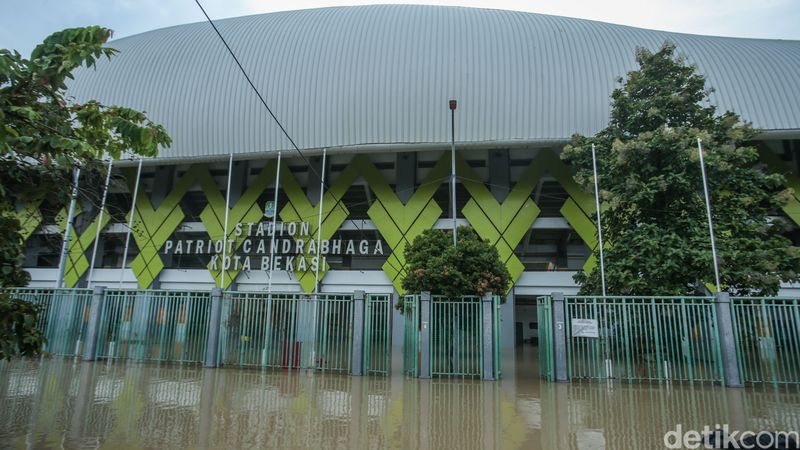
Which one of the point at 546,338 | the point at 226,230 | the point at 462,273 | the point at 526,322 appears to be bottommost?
the point at 546,338

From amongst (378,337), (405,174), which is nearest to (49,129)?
Answer: (378,337)

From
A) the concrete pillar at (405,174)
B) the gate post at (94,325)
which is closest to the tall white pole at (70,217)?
the gate post at (94,325)

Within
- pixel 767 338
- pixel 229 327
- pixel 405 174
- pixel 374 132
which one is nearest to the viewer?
pixel 767 338

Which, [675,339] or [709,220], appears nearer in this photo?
[675,339]

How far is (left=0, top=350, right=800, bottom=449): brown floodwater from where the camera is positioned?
223 inches

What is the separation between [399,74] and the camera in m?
19.8

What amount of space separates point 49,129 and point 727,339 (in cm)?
1260

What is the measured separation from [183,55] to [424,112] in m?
12.4

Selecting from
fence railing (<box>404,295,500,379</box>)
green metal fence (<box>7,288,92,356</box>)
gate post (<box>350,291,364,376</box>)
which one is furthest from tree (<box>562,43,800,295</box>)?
green metal fence (<box>7,288,92,356</box>)

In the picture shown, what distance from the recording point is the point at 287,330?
12117mm

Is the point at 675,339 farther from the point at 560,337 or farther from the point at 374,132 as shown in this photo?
the point at 374,132

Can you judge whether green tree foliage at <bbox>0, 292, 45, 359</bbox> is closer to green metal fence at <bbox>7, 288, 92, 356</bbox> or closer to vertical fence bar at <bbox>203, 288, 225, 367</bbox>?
vertical fence bar at <bbox>203, 288, 225, 367</bbox>

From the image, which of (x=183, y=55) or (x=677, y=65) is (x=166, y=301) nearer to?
(x=183, y=55)

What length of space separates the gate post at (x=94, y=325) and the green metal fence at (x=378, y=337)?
758cm
